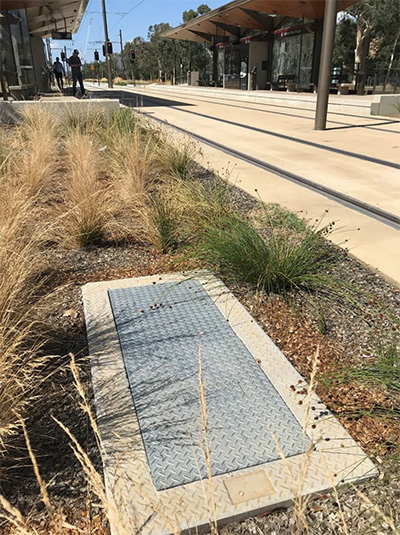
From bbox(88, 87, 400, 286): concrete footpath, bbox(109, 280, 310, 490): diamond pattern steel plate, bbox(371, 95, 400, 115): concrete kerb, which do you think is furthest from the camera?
bbox(371, 95, 400, 115): concrete kerb

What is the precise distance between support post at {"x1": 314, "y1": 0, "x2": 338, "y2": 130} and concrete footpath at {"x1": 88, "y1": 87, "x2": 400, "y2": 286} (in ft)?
1.60

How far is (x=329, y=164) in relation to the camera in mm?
8023

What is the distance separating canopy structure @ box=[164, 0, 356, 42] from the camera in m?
25.9

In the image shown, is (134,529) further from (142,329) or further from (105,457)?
(142,329)

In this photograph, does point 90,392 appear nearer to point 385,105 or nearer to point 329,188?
point 329,188

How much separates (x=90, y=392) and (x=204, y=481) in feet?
2.70

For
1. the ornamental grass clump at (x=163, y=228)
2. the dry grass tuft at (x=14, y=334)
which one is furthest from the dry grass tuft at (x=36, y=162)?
the dry grass tuft at (x=14, y=334)

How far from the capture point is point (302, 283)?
11.3ft

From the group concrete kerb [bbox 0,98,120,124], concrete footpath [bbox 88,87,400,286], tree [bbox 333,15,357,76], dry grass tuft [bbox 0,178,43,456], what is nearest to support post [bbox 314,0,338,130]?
concrete footpath [bbox 88,87,400,286]

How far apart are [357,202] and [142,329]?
368 centimetres

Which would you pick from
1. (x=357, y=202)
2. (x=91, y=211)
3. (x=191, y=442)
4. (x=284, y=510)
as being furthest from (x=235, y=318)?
(x=357, y=202)

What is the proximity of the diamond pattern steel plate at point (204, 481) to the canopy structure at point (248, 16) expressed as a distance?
25.0 meters

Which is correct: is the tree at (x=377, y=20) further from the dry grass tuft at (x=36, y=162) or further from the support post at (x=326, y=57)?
the dry grass tuft at (x=36, y=162)

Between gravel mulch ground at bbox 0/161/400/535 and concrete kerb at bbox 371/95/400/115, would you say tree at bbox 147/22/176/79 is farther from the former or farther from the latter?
gravel mulch ground at bbox 0/161/400/535
